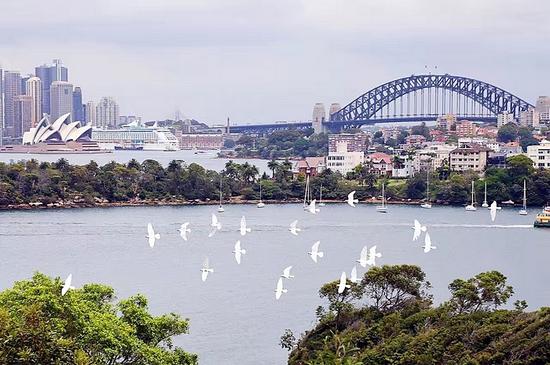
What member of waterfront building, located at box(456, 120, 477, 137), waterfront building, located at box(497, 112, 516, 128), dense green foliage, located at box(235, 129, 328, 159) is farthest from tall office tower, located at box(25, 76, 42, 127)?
waterfront building, located at box(456, 120, 477, 137)

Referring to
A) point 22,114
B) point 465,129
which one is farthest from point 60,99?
point 465,129

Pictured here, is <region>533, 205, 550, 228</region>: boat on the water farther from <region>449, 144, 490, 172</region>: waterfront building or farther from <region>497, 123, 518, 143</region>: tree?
<region>497, 123, 518, 143</region>: tree

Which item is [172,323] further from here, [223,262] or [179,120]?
[179,120]

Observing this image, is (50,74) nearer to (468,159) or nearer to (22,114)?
(22,114)

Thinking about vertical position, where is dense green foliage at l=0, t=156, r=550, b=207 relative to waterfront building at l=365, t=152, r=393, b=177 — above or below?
below

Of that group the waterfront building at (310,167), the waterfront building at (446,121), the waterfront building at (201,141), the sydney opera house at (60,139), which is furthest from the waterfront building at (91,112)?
the waterfront building at (310,167)

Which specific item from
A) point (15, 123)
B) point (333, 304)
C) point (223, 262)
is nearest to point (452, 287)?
point (333, 304)
